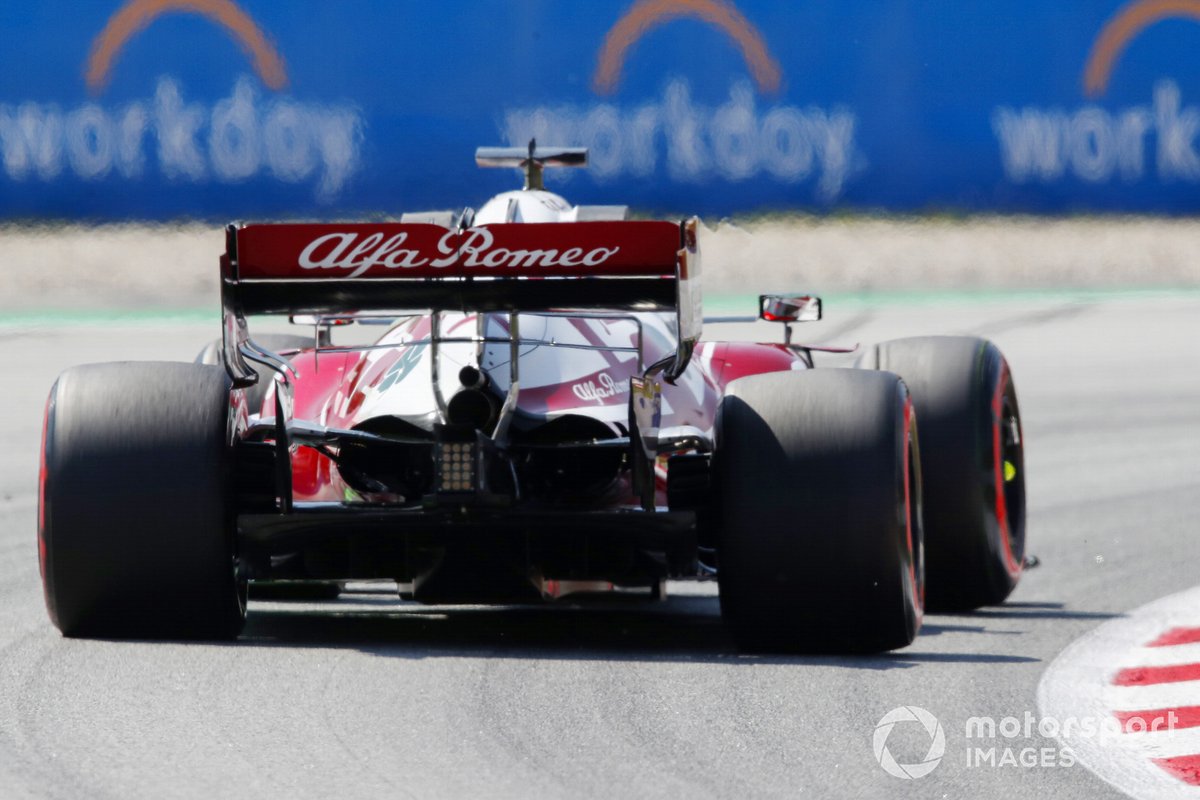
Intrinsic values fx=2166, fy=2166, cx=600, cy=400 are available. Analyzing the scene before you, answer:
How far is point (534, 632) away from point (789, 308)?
75.1 inches

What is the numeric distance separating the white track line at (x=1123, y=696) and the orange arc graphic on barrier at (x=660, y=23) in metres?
13.2

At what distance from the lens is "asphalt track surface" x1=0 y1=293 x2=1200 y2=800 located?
491 centimetres

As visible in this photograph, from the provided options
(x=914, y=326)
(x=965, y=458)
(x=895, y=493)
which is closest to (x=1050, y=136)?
(x=914, y=326)

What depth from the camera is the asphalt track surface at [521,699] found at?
16.1ft

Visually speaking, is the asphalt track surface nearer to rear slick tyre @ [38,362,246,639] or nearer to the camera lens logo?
the camera lens logo

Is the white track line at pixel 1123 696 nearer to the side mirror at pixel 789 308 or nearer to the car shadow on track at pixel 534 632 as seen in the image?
the car shadow on track at pixel 534 632

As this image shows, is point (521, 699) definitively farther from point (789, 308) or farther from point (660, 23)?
point (660, 23)

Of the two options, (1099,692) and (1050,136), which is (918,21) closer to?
(1050,136)

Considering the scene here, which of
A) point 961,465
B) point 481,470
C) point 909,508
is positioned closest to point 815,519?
point 909,508

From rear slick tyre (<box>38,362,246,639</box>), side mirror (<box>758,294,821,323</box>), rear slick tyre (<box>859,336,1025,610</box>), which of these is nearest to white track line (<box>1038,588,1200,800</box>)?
rear slick tyre (<box>859,336,1025,610</box>)

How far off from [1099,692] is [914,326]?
13.3 metres

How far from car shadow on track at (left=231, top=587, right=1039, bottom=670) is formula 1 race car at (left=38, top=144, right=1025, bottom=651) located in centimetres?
16

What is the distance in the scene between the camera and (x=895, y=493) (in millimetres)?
6590

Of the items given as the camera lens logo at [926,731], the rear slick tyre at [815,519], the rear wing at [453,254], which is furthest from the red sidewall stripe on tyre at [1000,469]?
the camera lens logo at [926,731]
